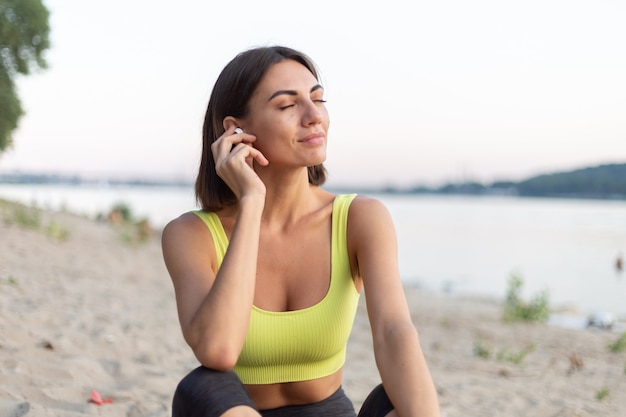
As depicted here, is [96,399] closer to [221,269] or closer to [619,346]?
[221,269]

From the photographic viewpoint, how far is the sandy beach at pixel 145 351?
338cm

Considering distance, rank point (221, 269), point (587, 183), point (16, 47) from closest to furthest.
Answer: point (221, 269)
point (16, 47)
point (587, 183)

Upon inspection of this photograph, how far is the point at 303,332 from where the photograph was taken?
2.04m

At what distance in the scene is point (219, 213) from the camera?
7.55 feet

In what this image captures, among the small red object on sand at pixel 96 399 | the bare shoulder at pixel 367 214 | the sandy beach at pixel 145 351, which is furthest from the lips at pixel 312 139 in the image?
the small red object on sand at pixel 96 399

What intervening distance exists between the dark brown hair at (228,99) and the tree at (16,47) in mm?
8295

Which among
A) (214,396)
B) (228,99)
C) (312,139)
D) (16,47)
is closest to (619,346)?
(312,139)

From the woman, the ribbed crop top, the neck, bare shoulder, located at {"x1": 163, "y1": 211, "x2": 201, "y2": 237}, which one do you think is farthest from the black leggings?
the neck

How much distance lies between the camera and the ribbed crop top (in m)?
2.04

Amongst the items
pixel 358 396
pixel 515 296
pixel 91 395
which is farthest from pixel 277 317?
pixel 515 296

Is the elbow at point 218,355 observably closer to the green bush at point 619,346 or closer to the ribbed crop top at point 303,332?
the ribbed crop top at point 303,332

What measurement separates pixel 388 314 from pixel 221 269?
52cm

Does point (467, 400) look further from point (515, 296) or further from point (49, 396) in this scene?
point (515, 296)

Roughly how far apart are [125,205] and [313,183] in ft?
55.4
